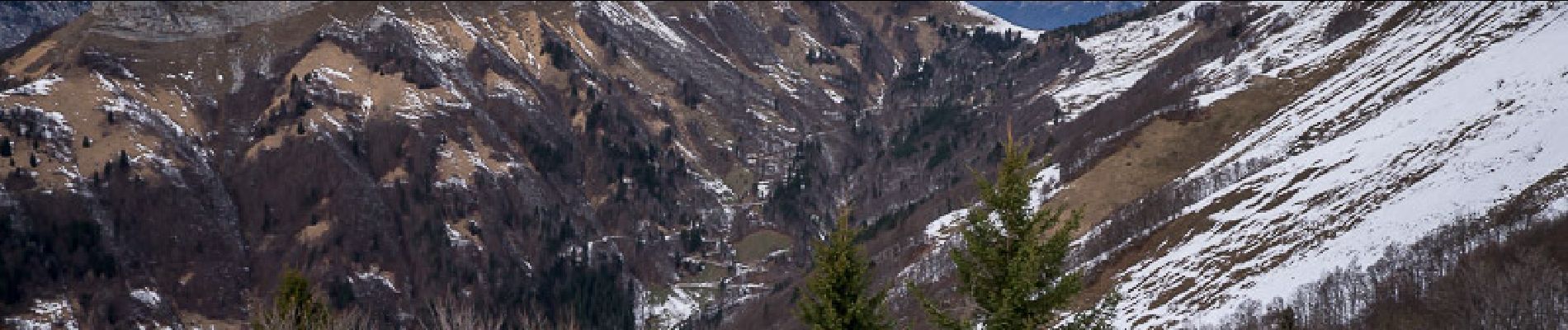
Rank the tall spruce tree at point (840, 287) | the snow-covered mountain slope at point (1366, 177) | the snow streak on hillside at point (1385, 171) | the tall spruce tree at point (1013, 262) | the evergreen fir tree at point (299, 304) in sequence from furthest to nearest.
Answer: the snow-covered mountain slope at point (1366, 177) < the snow streak on hillside at point (1385, 171) < the evergreen fir tree at point (299, 304) < the tall spruce tree at point (840, 287) < the tall spruce tree at point (1013, 262)

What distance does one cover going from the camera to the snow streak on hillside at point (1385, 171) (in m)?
123

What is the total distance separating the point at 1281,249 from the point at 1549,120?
2965 centimetres

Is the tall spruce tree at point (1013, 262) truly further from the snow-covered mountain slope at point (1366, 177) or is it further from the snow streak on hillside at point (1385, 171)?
the snow streak on hillside at point (1385, 171)

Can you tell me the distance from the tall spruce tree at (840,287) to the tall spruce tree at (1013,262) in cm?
424

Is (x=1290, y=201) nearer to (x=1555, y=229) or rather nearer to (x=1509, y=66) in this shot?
(x=1509, y=66)

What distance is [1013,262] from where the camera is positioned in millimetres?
41781

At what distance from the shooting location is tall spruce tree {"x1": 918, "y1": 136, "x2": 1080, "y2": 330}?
42.0 metres

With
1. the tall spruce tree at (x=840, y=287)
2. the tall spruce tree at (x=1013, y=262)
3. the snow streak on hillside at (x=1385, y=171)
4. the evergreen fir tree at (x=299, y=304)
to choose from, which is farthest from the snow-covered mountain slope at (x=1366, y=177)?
the evergreen fir tree at (x=299, y=304)

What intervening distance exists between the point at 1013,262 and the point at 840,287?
8.66m

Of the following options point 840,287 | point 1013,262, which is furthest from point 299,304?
point 1013,262

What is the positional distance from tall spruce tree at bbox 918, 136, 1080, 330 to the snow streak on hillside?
92.2m

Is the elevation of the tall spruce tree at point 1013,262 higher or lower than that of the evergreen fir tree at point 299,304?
higher

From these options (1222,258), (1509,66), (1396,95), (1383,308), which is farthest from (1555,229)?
(1396,95)

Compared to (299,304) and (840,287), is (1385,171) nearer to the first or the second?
(840,287)
